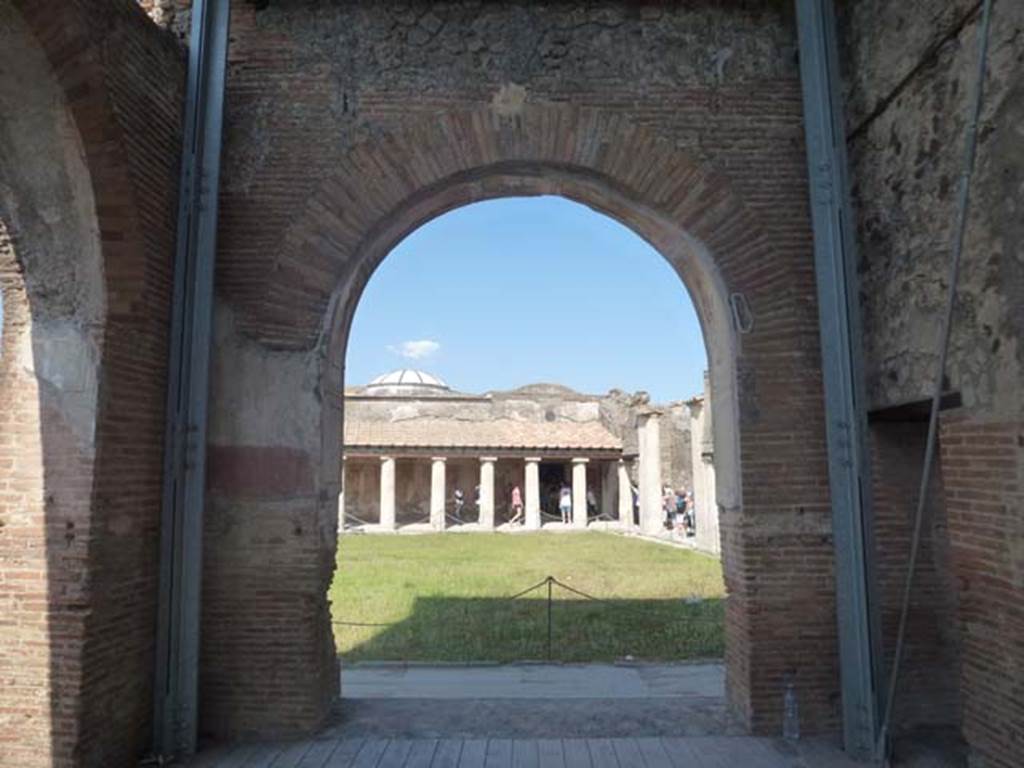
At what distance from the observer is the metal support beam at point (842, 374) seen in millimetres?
4270

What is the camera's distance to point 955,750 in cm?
415

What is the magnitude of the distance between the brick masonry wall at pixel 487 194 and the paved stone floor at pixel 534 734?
24cm

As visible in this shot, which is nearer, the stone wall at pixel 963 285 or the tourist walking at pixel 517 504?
the stone wall at pixel 963 285

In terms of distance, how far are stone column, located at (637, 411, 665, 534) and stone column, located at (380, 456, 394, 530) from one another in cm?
810

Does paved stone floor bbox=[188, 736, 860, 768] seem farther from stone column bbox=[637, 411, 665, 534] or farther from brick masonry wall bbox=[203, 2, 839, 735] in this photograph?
stone column bbox=[637, 411, 665, 534]

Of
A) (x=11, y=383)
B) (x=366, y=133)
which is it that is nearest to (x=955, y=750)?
(x=366, y=133)

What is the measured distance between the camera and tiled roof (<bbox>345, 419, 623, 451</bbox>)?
24828mm

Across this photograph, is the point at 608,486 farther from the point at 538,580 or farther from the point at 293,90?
the point at 293,90

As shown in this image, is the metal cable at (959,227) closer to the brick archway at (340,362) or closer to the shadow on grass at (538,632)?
the brick archway at (340,362)

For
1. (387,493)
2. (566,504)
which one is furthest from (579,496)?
(387,493)

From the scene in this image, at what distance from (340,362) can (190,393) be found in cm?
103

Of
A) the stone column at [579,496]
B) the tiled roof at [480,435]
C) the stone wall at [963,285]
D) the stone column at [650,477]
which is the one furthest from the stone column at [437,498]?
the stone wall at [963,285]

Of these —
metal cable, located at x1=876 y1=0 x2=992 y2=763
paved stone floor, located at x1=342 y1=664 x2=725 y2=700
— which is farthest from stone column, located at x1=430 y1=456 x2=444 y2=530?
metal cable, located at x1=876 y1=0 x2=992 y2=763

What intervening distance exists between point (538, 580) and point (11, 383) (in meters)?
9.07
